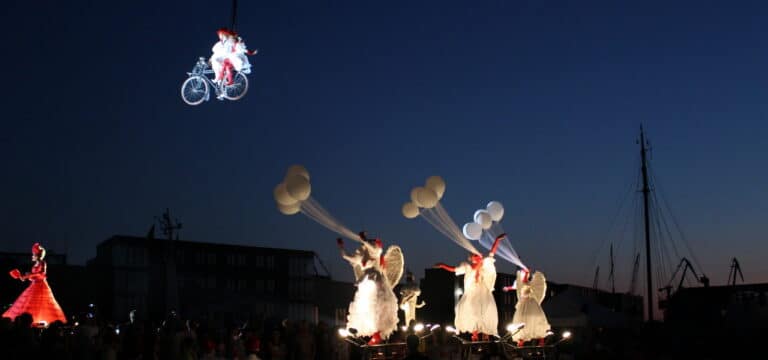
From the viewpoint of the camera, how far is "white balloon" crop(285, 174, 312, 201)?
1555 centimetres

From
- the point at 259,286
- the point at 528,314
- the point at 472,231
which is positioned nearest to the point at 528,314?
the point at 528,314

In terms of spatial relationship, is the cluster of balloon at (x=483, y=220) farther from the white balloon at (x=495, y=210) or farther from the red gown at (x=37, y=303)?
the red gown at (x=37, y=303)

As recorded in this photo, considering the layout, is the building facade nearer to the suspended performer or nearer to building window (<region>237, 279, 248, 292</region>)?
building window (<region>237, 279, 248, 292</region>)

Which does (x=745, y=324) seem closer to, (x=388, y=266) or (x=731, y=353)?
(x=731, y=353)

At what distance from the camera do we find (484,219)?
20.1 m

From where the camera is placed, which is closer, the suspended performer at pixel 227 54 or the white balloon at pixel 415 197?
the suspended performer at pixel 227 54

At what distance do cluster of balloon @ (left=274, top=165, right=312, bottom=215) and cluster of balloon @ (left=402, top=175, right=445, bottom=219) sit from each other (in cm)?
355

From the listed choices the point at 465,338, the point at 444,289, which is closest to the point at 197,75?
the point at 465,338

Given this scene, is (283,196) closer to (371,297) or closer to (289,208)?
(289,208)

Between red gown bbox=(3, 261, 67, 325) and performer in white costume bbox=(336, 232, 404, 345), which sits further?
red gown bbox=(3, 261, 67, 325)

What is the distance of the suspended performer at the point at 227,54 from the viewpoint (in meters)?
15.1

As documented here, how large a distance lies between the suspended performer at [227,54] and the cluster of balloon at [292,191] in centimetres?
239

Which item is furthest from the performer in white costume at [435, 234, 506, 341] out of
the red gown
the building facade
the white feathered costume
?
the building facade

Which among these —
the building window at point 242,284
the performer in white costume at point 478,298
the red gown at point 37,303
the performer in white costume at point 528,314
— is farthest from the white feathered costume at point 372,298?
the building window at point 242,284
